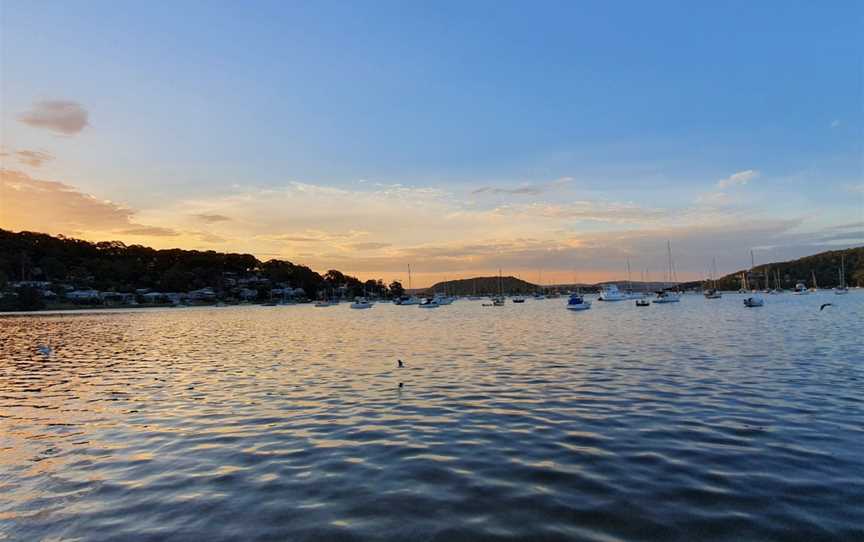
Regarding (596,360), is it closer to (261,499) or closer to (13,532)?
(261,499)

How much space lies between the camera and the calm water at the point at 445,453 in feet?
29.7

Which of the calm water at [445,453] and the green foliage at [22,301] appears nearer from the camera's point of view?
the calm water at [445,453]

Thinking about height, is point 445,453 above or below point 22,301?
below

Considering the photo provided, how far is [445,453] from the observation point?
1345 cm

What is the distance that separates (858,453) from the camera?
12359 millimetres

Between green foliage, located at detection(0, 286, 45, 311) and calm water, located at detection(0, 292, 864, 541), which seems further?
green foliage, located at detection(0, 286, 45, 311)

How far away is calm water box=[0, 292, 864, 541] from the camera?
906 cm

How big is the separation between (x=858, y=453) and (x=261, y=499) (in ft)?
46.3

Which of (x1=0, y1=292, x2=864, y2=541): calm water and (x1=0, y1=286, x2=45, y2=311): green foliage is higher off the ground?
(x1=0, y1=286, x2=45, y2=311): green foliage

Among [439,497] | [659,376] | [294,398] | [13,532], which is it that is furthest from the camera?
[659,376]

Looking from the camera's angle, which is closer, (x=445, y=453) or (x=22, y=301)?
(x=445, y=453)

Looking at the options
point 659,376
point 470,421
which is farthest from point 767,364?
point 470,421

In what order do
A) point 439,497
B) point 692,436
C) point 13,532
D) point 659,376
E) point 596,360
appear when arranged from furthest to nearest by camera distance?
point 596,360, point 659,376, point 692,436, point 439,497, point 13,532

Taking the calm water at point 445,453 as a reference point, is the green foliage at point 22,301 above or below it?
above
